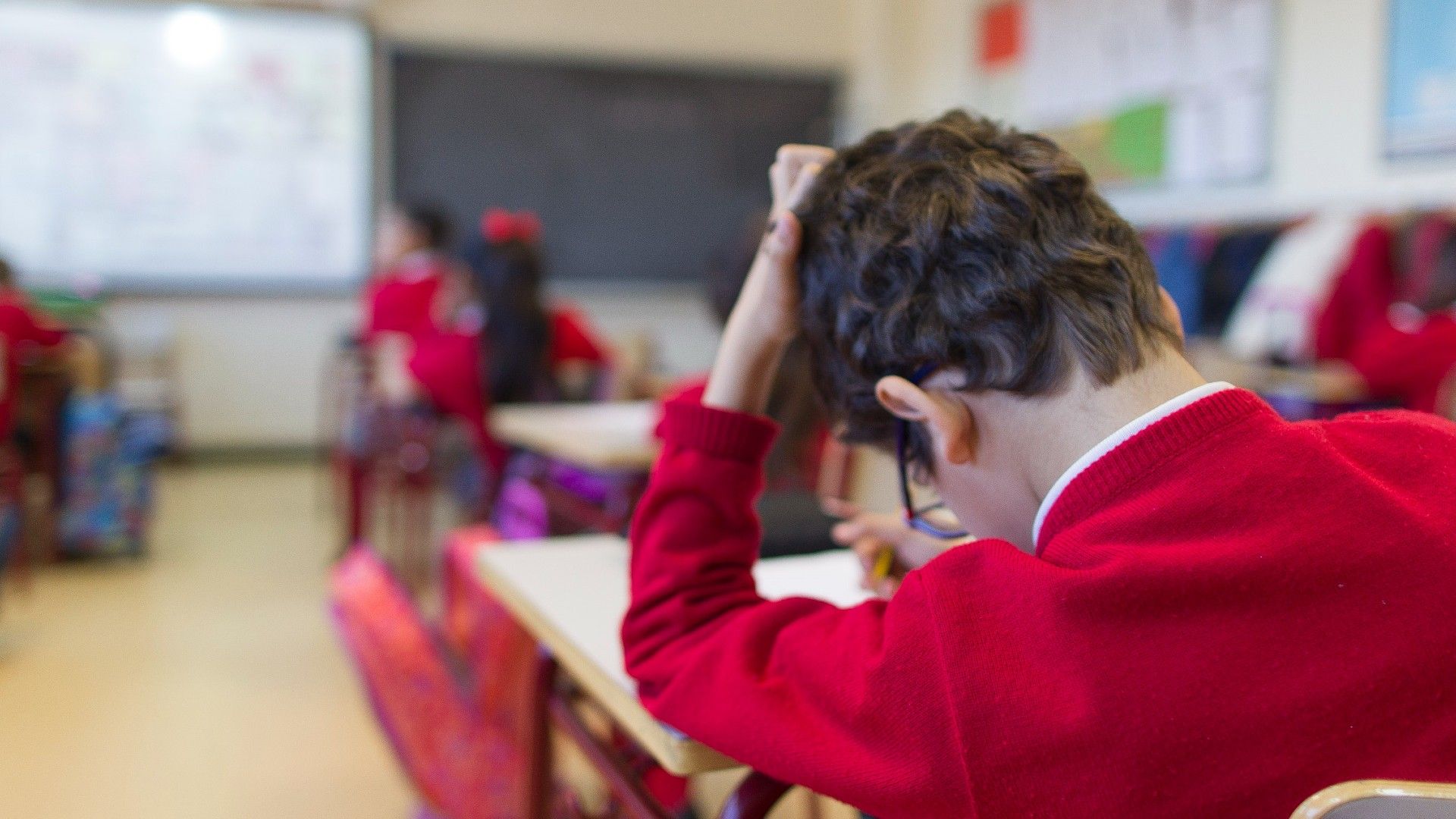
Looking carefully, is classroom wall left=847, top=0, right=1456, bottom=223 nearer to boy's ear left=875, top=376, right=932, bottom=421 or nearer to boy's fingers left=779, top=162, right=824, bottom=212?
boy's fingers left=779, top=162, right=824, bottom=212

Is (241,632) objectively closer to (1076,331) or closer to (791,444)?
(791,444)

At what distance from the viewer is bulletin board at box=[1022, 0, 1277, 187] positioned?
4398 mm

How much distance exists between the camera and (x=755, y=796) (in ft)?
2.60

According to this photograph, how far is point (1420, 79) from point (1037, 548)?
3795 millimetres

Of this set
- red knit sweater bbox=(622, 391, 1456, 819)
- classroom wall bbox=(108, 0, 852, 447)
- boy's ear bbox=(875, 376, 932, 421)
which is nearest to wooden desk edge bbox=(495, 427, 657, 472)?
boy's ear bbox=(875, 376, 932, 421)

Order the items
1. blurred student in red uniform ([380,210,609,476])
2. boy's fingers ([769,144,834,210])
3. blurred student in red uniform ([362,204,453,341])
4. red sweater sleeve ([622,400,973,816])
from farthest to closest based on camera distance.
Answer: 1. blurred student in red uniform ([362,204,453,341])
2. blurred student in red uniform ([380,210,609,476])
3. boy's fingers ([769,144,834,210])
4. red sweater sleeve ([622,400,973,816])

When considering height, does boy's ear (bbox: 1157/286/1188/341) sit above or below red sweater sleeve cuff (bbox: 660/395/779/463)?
above

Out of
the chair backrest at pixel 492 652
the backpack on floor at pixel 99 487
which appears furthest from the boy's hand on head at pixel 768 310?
the backpack on floor at pixel 99 487

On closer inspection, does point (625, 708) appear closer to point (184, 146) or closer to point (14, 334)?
point (14, 334)

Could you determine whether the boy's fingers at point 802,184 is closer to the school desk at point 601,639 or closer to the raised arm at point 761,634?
the raised arm at point 761,634

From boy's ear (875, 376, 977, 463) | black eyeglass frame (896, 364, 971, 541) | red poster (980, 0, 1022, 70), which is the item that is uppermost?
red poster (980, 0, 1022, 70)

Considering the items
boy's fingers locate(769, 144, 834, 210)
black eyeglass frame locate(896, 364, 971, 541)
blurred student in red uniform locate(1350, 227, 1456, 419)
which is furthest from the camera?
blurred student in red uniform locate(1350, 227, 1456, 419)

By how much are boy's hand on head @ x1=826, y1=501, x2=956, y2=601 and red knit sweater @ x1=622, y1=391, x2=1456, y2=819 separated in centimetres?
26

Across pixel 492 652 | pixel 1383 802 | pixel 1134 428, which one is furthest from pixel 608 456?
pixel 1383 802
